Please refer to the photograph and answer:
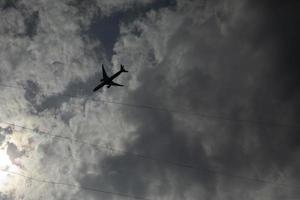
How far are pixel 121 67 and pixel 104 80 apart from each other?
19.8ft

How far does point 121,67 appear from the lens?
2163 inches

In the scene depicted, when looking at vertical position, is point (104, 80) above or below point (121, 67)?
below

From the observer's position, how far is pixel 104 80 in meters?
53.6
